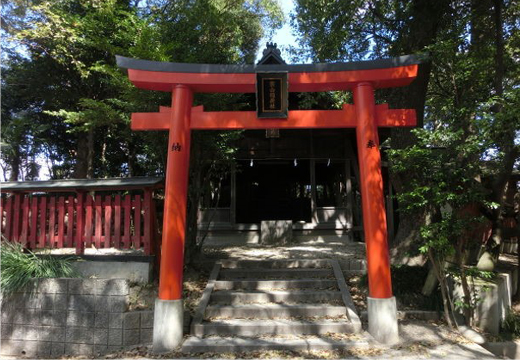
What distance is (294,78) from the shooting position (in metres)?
5.74

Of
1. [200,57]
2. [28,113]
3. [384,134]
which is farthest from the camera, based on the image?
[28,113]

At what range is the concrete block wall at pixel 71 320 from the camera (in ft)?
17.5

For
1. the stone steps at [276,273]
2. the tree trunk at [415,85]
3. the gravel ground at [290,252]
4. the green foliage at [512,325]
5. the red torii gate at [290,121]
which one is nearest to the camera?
the red torii gate at [290,121]

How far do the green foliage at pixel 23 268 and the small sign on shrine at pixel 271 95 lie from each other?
457cm

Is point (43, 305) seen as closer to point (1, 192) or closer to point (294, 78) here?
point (1, 192)

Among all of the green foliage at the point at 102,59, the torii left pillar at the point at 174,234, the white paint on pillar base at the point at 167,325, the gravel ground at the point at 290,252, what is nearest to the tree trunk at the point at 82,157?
the green foliage at the point at 102,59

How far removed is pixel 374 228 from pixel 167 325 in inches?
140

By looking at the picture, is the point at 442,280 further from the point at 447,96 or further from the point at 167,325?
the point at 447,96

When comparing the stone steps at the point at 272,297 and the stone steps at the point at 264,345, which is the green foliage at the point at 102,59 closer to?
the stone steps at the point at 272,297

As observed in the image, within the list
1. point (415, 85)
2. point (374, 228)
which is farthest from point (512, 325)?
point (415, 85)

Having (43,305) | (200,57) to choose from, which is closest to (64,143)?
(200,57)

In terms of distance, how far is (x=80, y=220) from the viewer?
6.47 meters

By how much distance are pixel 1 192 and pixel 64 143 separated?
36.1ft

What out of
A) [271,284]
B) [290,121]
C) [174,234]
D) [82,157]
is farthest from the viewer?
[82,157]
